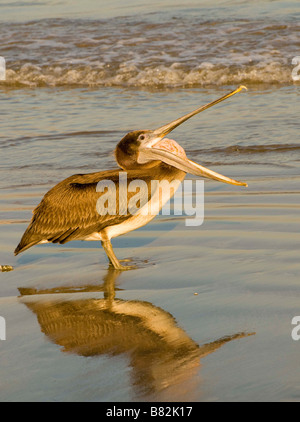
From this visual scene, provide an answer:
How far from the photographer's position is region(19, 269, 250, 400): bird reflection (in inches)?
124

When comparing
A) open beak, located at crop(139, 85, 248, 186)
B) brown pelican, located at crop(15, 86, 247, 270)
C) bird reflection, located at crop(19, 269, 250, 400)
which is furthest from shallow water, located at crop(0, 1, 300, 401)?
open beak, located at crop(139, 85, 248, 186)

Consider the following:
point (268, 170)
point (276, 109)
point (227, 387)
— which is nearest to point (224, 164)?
point (268, 170)

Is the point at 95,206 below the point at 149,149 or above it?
below

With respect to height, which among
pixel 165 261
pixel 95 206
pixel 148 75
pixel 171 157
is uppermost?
pixel 171 157

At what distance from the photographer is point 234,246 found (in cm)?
495

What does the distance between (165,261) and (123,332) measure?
114cm

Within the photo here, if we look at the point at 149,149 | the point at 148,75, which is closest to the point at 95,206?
the point at 149,149

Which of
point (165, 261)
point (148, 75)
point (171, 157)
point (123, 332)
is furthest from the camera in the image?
point (148, 75)

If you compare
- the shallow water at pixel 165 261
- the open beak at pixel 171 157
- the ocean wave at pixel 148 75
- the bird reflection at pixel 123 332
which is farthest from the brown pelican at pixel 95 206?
the ocean wave at pixel 148 75

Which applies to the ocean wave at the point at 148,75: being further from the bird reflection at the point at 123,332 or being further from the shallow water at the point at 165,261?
the bird reflection at the point at 123,332

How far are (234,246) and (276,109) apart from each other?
5.06m

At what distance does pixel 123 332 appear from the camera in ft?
12.0

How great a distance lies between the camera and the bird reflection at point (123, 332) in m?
3.16

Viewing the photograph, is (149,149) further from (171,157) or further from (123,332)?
(123,332)
